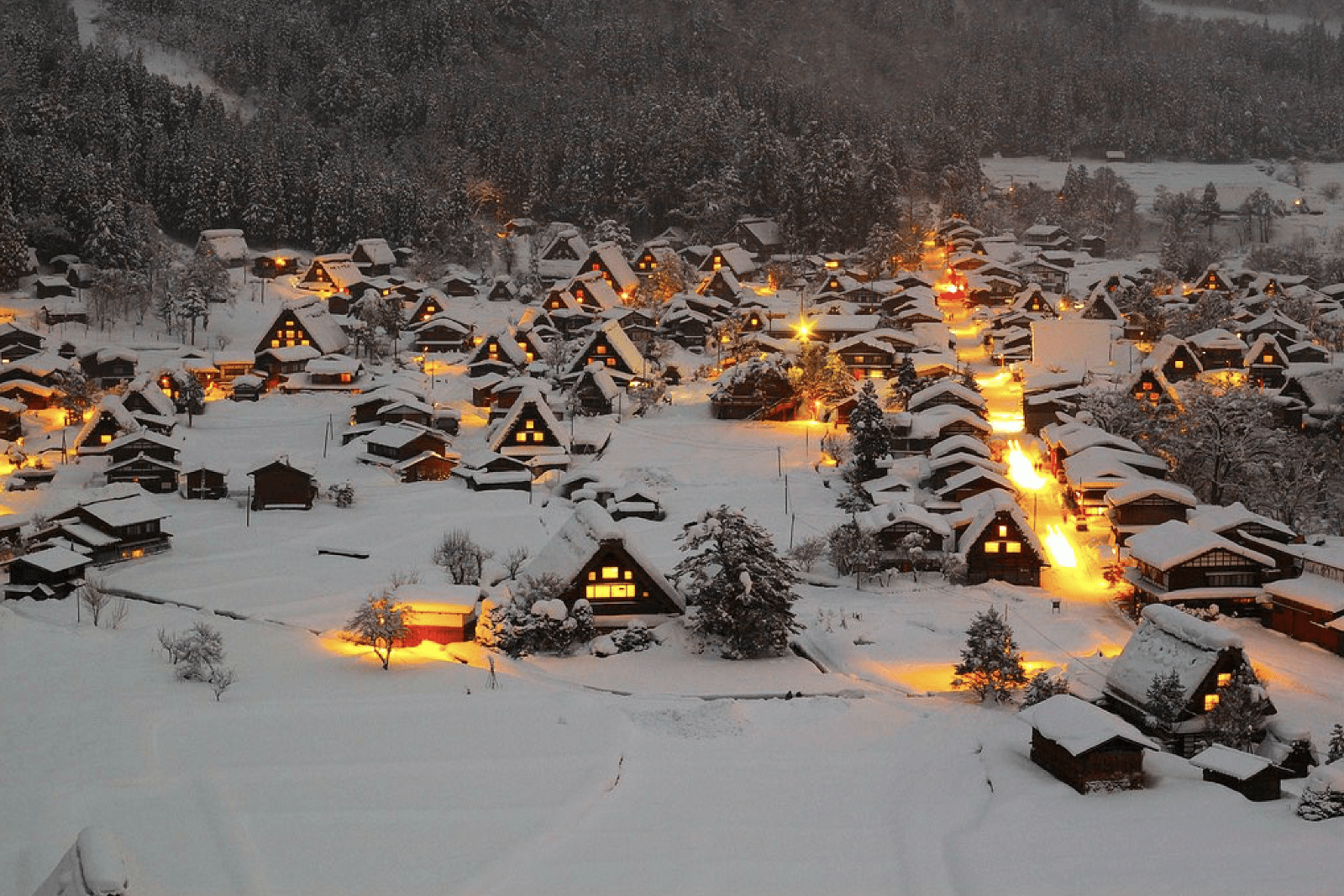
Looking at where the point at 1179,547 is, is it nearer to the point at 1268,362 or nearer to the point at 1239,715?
the point at 1239,715

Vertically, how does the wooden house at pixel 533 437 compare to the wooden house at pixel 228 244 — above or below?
below

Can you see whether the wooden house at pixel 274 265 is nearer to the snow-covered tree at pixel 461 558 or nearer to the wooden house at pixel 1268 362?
the snow-covered tree at pixel 461 558

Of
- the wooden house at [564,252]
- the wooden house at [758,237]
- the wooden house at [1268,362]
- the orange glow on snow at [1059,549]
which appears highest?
the wooden house at [758,237]

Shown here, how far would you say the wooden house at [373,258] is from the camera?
76812 mm

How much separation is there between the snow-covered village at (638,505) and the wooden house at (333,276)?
29cm

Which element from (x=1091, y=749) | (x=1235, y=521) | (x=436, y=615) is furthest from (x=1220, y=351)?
(x=436, y=615)

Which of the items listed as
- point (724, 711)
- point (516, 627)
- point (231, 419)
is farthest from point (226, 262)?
point (724, 711)

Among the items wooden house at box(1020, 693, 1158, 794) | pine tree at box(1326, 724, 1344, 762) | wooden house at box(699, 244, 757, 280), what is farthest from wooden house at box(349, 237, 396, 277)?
pine tree at box(1326, 724, 1344, 762)

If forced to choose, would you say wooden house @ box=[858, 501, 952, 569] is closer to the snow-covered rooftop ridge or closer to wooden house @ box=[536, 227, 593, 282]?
the snow-covered rooftop ridge

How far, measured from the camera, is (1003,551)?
36125 mm

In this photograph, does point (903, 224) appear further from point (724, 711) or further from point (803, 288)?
point (724, 711)

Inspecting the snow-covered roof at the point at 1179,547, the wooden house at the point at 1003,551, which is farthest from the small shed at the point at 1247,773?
the wooden house at the point at 1003,551

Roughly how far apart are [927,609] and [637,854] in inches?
617

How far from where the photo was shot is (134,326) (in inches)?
2518
